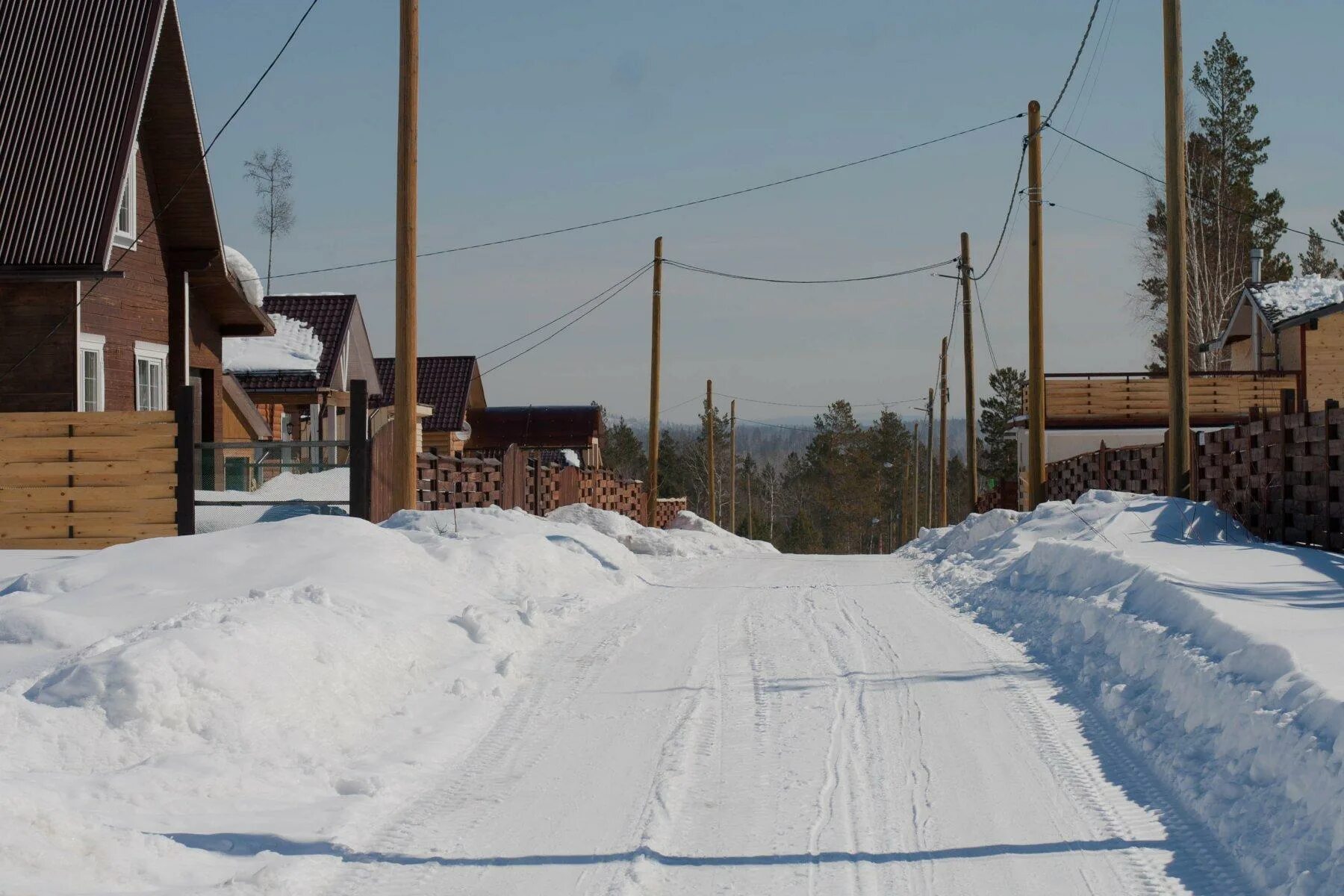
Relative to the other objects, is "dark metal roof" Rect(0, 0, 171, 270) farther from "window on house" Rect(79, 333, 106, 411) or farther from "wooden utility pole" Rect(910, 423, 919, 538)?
"wooden utility pole" Rect(910, 423, 919, 538)

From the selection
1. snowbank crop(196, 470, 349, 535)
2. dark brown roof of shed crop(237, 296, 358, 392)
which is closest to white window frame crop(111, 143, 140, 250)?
snowbank crop(196, 470, 349, 535)

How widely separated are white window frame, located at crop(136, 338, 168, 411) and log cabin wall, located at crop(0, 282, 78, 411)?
2.20 m

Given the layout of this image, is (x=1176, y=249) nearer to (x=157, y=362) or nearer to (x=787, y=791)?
(x=787, y=791)

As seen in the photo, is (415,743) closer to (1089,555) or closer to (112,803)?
(112,803)

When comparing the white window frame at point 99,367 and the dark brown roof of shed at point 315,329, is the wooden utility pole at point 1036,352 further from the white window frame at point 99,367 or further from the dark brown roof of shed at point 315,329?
the dark brown roof of shed at point 315,329

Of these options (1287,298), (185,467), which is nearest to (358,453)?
(185,467)

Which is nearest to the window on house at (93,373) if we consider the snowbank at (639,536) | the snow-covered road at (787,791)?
the snowbank at (639,536)

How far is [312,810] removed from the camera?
5.98 m

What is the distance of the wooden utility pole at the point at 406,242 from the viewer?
48.9 ft

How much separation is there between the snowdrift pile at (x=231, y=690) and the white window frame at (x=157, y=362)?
29.9 feet

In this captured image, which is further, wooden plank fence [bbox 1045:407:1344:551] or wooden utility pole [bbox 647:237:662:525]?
wooden utility pole [bbox 647:237:662:525]

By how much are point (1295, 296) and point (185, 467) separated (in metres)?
36.2

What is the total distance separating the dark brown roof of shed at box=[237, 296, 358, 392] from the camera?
116 ft

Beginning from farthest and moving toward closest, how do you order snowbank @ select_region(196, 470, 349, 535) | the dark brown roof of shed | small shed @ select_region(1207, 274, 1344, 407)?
small shed @ select_region(1207, 274, 1344, 407), the dark brown roof of shed, snowbank @ select_region(196, 470, 349, 535)
